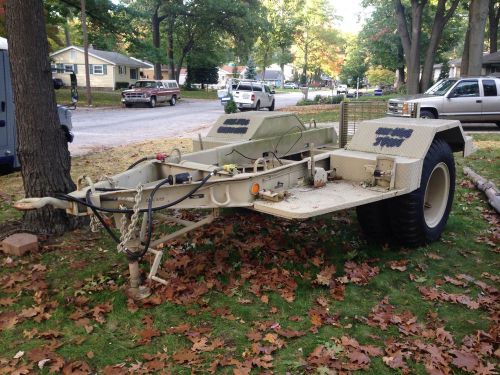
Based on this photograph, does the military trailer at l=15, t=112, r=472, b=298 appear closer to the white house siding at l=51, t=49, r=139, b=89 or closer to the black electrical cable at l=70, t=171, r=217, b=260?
the black electrical cable at l=70, t=171, r=217, b=260

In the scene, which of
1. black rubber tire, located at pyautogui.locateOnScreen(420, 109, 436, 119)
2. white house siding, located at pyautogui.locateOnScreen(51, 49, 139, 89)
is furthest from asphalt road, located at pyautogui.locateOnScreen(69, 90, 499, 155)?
white house siding, located at pyautogui.locateOnScreen(51, 49, 139, 89)

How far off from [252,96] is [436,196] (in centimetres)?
2313

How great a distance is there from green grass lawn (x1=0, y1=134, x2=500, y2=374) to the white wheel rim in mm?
290

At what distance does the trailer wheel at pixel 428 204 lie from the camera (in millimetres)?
4637

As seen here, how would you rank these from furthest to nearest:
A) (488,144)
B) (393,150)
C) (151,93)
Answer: (151,93), (488,144), (393,150)

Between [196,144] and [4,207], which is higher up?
[196,144]

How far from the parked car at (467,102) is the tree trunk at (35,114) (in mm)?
12848

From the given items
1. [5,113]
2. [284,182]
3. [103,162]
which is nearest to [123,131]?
[103,162]

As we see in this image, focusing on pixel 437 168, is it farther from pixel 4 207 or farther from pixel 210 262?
pixel 4 207

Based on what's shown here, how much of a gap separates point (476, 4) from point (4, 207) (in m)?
19.7

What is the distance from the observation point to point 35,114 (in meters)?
5.13

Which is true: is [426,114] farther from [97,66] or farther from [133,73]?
[133,73]

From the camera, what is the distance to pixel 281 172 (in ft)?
13.8

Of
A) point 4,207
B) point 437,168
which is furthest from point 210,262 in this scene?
point 4,207
